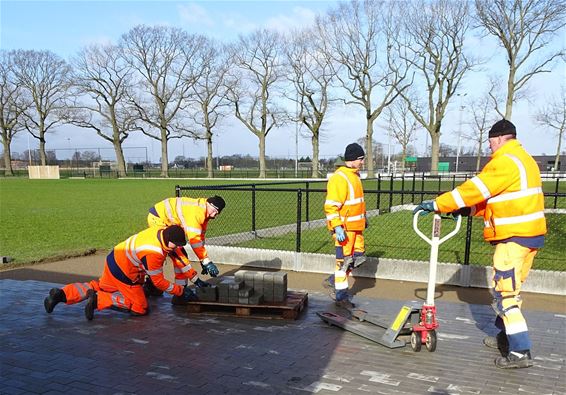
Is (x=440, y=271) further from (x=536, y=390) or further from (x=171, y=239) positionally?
(x=171, y=239)

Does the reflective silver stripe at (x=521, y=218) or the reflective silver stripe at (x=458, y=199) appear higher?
the reflective silver stripe at (x=458, y=199)

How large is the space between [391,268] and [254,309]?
286 cm

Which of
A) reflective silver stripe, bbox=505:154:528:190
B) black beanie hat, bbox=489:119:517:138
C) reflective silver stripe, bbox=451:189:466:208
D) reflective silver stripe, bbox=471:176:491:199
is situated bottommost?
reflective silver stripe, bbox=451:189:466:208

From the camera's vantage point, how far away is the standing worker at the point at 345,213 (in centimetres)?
545

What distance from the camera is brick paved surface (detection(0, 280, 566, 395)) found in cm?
371

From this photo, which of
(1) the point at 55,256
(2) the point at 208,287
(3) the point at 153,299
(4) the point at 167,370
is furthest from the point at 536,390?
(1) the point at 55,256

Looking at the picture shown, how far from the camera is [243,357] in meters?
4.25

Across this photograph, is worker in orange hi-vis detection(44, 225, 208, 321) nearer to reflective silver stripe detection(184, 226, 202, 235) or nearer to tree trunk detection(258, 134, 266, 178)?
reflective silver stripe detection(184, 226, 202, 235)

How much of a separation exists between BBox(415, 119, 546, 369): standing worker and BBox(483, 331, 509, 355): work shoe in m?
0.37

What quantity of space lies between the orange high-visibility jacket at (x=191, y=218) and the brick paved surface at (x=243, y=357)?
0.88 metres

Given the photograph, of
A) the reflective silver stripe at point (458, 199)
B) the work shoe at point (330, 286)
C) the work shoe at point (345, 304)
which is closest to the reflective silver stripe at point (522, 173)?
the reflective silver stripe at point (458, 199)

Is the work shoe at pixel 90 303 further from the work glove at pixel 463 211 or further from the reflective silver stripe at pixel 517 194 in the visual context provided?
the reflective silver stripe at pixel 517 194

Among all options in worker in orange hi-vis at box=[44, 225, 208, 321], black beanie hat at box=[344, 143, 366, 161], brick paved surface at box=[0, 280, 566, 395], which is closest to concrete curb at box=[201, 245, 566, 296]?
brick paved surface at box=[0, 280, 566, 395]

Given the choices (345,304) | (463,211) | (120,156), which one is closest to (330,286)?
(345,304)
